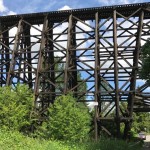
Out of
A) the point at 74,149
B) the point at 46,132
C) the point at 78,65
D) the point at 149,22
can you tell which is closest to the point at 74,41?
the point at 78,65

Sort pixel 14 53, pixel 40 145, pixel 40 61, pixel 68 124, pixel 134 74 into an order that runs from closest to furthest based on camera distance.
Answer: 1. pixel 40 145
2. pixel 68 124
3. pixel 134 74
4. pixel 40 61
5. pixel 14 53

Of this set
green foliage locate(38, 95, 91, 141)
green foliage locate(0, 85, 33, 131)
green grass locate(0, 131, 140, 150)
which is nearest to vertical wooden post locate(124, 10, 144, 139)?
green foliage locate(38, 95, 91, 141)

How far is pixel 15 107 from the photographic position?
21.6 meters

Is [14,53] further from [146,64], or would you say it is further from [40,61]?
[146,64]

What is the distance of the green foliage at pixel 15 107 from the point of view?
68.9 feet

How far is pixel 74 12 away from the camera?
25312 millimetres

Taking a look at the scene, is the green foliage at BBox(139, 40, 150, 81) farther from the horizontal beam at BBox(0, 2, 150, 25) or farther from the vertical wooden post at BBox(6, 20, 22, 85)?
the vertical wooden post at BBox(6, 20, 22, 85)

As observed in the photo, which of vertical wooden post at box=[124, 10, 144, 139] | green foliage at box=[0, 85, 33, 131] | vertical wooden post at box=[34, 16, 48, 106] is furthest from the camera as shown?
vertical wooden post at box=[34, 16, 48, 106]

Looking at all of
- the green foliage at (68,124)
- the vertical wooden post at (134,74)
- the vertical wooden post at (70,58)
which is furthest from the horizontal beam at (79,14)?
the green foliage at (68,124)

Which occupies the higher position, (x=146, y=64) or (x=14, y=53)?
(x=14, y=53)

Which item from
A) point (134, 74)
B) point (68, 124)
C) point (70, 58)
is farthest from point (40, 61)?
point (68, 124)

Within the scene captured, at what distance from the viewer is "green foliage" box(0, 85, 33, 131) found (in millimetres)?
21000

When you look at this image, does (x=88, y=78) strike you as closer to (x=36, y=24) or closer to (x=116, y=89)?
(x=116, y=89)

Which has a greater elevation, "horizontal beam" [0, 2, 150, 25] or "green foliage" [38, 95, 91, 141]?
"horizontal beam" [0, 2, 150, 25]
